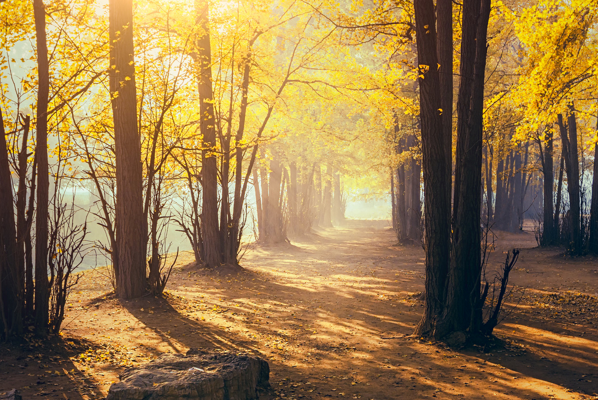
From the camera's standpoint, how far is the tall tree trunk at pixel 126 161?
732 cm

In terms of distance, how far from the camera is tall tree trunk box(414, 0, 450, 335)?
19.4 feet

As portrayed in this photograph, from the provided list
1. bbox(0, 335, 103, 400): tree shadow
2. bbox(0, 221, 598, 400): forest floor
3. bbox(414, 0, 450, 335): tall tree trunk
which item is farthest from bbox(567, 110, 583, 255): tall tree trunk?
bbox(0, 335, 103, 400): tree shadow

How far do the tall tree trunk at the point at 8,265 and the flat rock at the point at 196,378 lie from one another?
1.82 meters

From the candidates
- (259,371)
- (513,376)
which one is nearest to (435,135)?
(513,376)

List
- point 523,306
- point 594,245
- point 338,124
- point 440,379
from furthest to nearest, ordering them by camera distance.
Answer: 1. point 338,124
2. point 594,245
3. point 523,306
4. point 440,379

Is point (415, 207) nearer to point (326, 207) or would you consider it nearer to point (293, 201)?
point (293, 201)

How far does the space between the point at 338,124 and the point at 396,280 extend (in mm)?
15937

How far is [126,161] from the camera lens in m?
7.50

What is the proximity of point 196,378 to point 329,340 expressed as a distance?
10.1 ft

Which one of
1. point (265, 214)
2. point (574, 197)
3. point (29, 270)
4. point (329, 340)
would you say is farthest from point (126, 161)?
point (265, 214)

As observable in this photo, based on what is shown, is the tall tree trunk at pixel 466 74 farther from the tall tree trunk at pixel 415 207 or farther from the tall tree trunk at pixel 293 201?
the tall tree trunk at pixel 293 201

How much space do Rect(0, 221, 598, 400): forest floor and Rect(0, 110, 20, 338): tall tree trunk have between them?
28 centimetres

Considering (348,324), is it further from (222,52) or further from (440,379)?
(222,52)

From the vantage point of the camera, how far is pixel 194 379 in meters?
3.45
